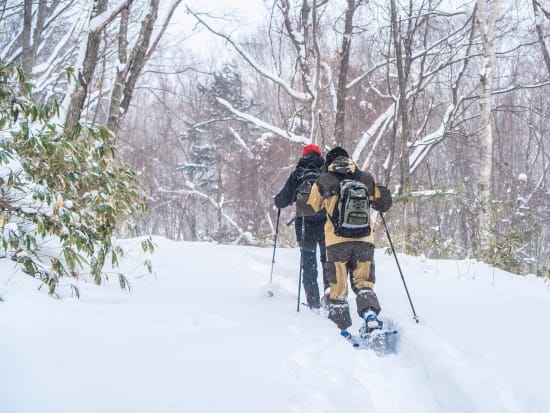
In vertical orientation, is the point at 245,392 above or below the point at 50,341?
below

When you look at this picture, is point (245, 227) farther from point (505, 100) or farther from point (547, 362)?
point (547, 362)

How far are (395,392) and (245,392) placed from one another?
109cm

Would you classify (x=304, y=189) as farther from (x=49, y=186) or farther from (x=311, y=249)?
(x=49, y=186)

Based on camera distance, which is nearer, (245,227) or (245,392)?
(245,392)

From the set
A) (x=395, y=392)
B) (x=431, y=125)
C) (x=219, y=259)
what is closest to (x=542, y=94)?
(x=431, y=125)

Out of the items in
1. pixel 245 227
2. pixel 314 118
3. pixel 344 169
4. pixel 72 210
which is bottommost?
pixel 245 227

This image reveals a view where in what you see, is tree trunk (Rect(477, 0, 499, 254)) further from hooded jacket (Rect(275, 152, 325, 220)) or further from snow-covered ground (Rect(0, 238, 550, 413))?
hooded jacket (Rect(275, 152, 325, 220))

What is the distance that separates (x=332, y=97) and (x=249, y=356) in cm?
1109

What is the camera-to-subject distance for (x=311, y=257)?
5.05 m

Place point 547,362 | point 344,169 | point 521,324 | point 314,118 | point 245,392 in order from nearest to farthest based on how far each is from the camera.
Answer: point 245,392 → point 547,362 → point 521,324 → point 344,169 → point 314,118

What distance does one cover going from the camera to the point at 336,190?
13.2ft

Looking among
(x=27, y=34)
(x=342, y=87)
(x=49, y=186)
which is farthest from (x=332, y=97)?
(x=49, y=186)

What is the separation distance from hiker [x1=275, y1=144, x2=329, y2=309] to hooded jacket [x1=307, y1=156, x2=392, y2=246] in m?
0.59

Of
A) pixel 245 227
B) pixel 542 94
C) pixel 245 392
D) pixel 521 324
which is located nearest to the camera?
pixel 245 392
